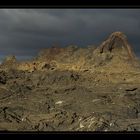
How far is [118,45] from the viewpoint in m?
38.4

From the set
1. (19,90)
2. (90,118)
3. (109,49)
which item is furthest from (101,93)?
(19,90)

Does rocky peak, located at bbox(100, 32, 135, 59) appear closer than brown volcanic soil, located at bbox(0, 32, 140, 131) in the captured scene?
No

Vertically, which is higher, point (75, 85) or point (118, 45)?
point (118, 45)

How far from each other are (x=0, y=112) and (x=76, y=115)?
22.8 feet

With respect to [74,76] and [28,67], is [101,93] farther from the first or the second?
[28,67]

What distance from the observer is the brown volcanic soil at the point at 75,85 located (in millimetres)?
32562

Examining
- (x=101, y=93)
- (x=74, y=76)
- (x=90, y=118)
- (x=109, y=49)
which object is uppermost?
(x=109, y=49)

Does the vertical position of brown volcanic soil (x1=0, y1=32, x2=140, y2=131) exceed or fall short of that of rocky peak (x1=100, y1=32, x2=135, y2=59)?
it falls short

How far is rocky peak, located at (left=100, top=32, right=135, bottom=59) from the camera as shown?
3703cm

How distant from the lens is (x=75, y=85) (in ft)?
121

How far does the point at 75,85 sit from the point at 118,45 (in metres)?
6.13

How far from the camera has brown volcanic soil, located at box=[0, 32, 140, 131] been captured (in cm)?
3256

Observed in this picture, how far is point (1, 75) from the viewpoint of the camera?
3669cm

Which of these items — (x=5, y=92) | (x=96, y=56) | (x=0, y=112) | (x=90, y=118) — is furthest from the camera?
(x=96, y=56)
